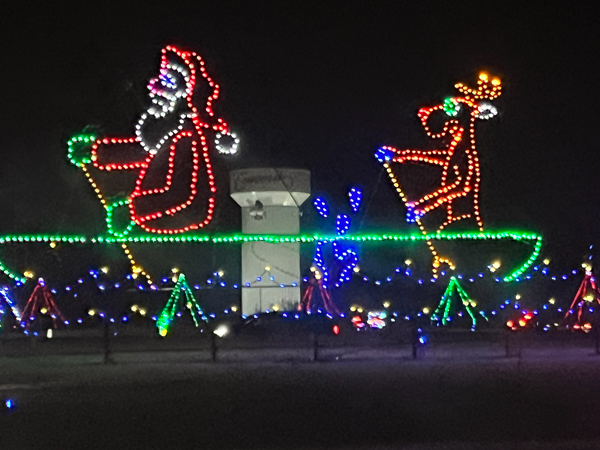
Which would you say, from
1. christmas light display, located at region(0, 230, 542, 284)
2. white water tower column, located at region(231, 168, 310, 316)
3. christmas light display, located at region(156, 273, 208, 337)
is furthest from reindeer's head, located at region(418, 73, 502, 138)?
christmas light display, located at region(156, 273, 208, 337)

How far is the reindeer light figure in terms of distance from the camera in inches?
793

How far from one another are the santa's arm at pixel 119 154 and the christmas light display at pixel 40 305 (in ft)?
9.85

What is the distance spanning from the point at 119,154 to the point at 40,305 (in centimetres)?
392

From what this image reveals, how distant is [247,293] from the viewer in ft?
72.9

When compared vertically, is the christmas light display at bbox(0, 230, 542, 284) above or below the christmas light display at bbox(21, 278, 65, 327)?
above

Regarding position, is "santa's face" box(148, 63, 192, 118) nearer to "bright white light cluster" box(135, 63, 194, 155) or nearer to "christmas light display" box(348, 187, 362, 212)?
"bright white light cluster" box(135, 63, 194, 155)

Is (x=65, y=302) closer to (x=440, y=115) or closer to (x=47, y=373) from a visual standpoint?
(x=47, y=373)

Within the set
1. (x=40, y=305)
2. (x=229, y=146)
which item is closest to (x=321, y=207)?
(x=229, y=146)

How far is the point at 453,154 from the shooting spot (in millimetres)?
20234

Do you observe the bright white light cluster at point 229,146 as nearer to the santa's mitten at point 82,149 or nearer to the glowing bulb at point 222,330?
the santa's mitten at point 82,149

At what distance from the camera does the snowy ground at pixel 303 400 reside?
31.8ft

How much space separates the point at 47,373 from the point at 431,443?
838cm

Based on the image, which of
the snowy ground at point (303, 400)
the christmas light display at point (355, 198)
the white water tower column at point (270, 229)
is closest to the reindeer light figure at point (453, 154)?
the christmas light display at point (355, 198)

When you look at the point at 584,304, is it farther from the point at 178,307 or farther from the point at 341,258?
the point at 178,307
